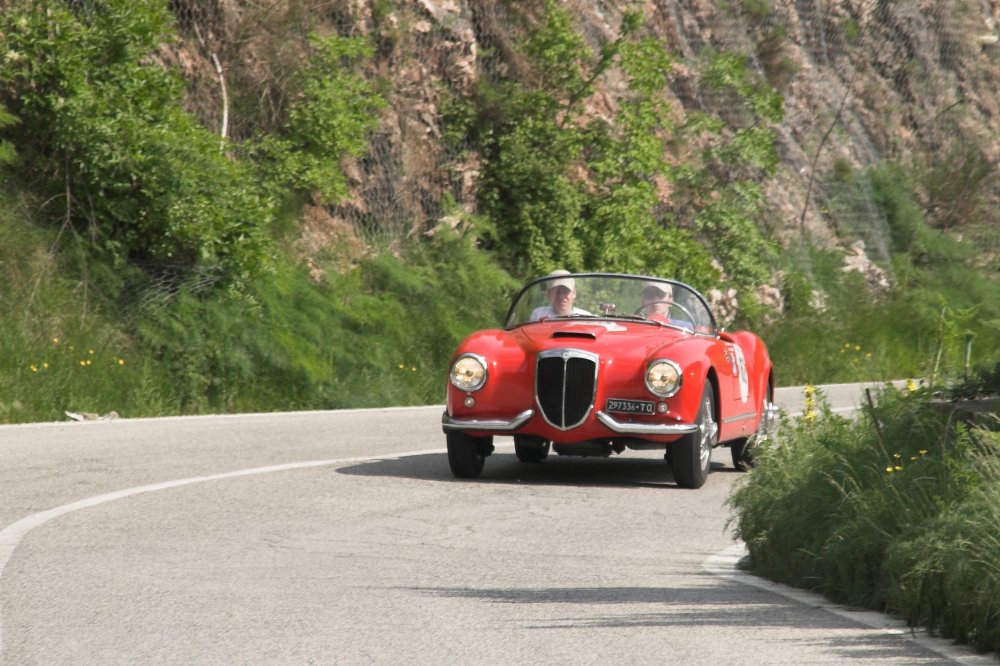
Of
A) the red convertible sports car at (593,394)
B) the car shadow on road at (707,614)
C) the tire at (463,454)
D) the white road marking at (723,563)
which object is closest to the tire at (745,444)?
the red convertible sports car at (593,394)

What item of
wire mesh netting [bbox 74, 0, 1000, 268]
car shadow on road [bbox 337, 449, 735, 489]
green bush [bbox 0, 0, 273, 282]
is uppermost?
wire mesh netting [bbox 74, 0, 1000, 268]

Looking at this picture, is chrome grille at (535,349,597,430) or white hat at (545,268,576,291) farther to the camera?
white hat at (545,268,576,291)

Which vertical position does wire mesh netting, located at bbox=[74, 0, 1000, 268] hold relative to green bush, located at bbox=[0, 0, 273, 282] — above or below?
above

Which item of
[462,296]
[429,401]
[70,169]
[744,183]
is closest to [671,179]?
[744,183]

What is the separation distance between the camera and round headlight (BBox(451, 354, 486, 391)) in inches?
479

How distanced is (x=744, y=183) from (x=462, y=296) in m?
7.08

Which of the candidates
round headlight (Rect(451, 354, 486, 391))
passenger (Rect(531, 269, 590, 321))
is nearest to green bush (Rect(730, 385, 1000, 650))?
round headlight (Rect(451, 354, 486, 391))

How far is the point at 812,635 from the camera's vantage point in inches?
258

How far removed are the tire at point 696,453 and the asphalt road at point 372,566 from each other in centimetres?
14

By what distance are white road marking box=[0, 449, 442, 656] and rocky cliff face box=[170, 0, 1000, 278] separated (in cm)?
1000

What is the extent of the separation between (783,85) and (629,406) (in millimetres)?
24720

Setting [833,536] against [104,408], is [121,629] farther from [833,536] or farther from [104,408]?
[104,408]

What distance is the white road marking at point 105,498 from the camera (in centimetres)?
865

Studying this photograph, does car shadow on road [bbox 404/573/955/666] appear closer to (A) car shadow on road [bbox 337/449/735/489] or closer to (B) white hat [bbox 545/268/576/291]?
(A) car shadow on road [bbox 337/449/735/489]
